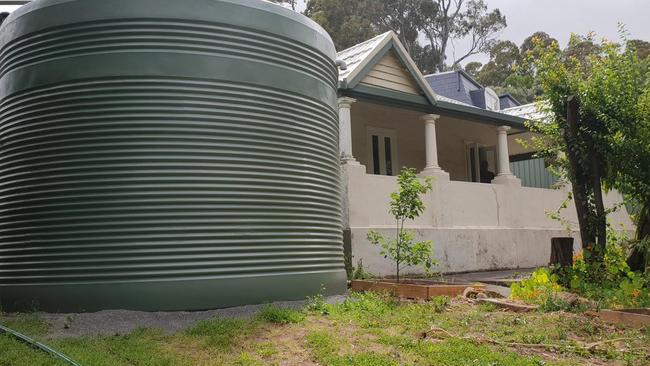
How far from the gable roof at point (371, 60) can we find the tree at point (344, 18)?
26219 mm

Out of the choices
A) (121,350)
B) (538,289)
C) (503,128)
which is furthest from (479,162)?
(121,350)

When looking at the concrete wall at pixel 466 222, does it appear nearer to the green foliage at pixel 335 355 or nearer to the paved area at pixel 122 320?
the paved area at pixel 122 320

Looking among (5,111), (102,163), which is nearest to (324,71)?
(102,163)

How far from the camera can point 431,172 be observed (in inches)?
519

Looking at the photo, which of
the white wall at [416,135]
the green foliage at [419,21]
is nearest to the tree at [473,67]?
the green foliage at [419,21]

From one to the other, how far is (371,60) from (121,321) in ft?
28.0

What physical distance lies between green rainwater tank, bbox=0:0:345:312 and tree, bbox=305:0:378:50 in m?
33.9

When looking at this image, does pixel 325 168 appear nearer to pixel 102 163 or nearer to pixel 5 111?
pixel 102 163

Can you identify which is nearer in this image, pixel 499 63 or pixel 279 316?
pixel 279 316

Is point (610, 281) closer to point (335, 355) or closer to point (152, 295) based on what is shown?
point (335, 355)

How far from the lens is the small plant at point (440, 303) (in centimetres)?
641

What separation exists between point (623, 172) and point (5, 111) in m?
7.84

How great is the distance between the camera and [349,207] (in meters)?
11.3

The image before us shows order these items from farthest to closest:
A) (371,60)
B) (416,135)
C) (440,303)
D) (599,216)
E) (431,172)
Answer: (416,135) < (431,172) < (371,60) < (599,216) < (440,303)
